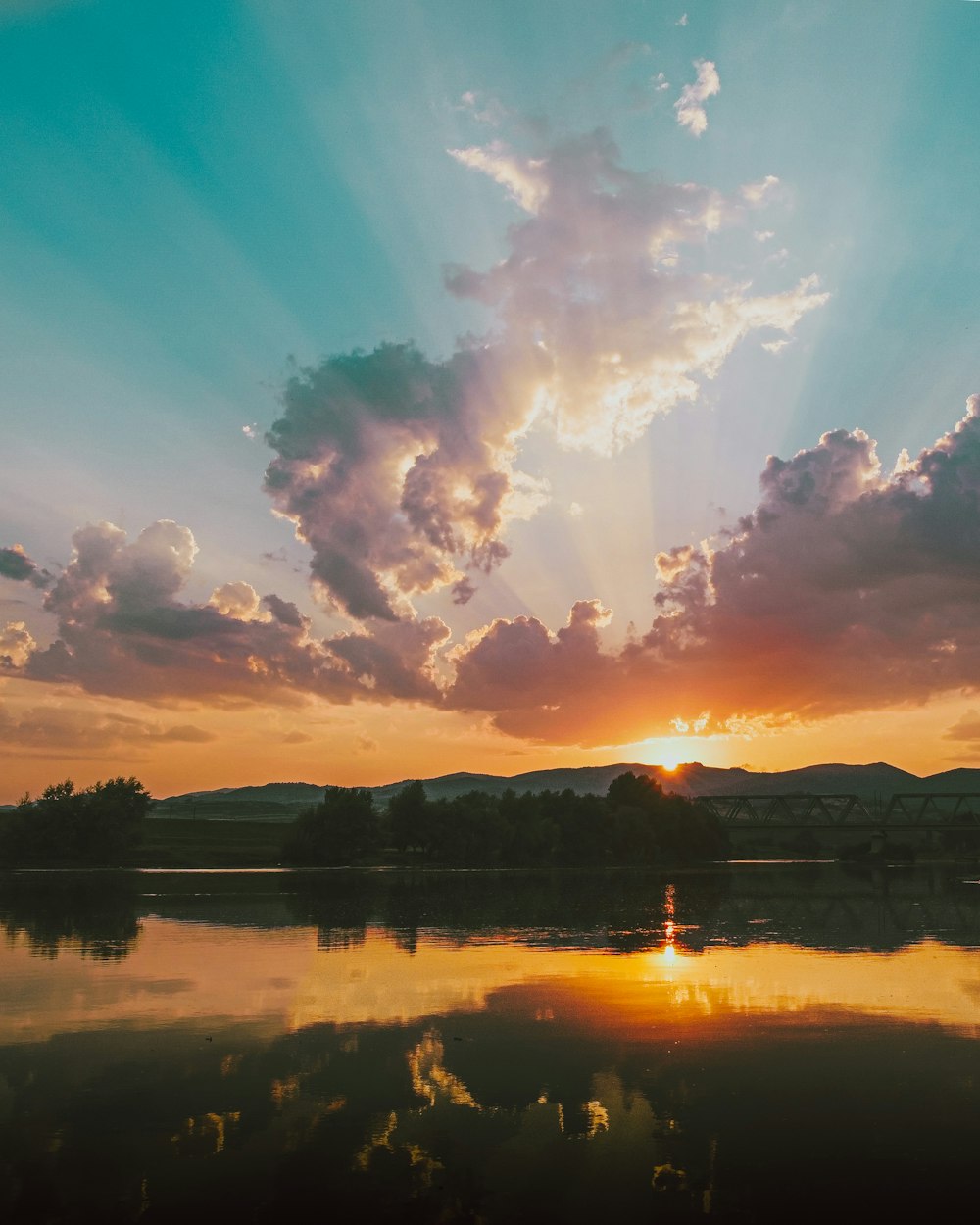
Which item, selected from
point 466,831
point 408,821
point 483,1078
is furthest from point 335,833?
point 483,1078

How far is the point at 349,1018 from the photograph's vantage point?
34.5 m

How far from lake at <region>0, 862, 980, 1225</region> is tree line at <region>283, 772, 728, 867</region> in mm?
107360

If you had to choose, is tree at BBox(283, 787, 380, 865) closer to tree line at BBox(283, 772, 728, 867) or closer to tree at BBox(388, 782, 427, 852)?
tree line at BBox(283, 772, 728, 867)

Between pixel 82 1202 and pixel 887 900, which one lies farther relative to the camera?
pixel 887 900

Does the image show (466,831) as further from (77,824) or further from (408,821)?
(77,824)

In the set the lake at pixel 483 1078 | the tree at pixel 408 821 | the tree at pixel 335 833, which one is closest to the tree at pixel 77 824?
the tree at pixel 335 833

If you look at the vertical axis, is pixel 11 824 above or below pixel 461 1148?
above

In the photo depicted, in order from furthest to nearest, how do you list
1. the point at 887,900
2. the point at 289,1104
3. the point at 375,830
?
the point at 375,830, the point at 887,900, the point at 289,1104

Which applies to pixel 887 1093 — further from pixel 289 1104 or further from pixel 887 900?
pixel 887 900

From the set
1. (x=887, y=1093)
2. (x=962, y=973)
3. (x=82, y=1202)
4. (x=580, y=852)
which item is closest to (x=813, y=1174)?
(x=887, y=1093)

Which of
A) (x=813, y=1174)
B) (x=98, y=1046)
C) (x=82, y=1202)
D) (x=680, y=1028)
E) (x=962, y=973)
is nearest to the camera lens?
(x=82, y=1202)

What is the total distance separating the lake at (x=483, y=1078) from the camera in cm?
1808

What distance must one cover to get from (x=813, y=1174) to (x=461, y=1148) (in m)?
7.24

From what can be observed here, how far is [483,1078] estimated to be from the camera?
26.4 m
